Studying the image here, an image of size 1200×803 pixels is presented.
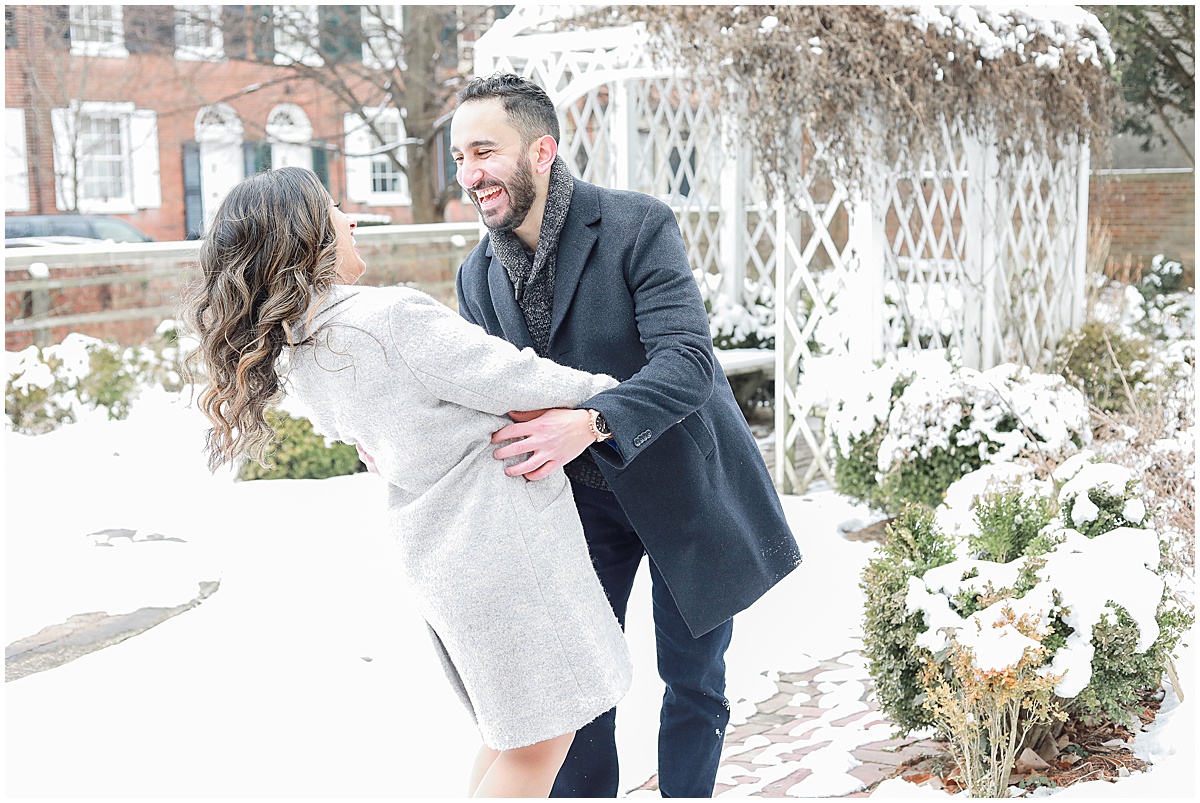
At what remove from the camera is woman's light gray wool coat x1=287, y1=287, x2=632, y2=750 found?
180 centimetres

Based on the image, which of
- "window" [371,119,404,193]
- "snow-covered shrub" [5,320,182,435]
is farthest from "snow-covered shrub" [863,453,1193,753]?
"window" [371,119,404,193]

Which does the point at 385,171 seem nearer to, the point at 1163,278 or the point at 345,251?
the point at 1163,278

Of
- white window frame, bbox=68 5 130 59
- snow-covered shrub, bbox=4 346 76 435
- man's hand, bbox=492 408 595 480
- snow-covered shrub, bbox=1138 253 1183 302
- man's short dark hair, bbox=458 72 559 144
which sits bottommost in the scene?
snow-covered shrub, bbox=4 346 76 435

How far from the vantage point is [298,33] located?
14.7m

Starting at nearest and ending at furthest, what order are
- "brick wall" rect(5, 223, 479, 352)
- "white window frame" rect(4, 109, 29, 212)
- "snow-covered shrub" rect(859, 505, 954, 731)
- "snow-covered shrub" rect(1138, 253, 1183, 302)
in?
"snow-covered shrub" rect(859, 505, 954, 731) < "brick wall" rect(5, 223, 479, 352) < "snow-covered shrub" rect(1138, 253, 1183, 302) < "white window frame" rect(4, 109, 29, 212)

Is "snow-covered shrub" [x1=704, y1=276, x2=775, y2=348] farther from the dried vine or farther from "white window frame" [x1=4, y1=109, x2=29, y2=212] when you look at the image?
"white window frame" [x1=4, y1=109, x2=29, y2=212]

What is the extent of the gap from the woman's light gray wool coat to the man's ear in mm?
429

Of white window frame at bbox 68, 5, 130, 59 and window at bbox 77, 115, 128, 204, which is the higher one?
white window frame at bbox 68, 5, 130, 59

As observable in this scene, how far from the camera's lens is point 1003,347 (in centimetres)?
654

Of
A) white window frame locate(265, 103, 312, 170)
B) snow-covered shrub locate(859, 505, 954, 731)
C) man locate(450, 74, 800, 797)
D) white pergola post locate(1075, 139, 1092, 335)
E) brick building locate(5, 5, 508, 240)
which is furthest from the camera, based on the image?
white window frame locate(265, 103, 312, 170)

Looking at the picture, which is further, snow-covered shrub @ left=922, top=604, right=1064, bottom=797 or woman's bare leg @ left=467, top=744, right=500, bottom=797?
snow-covered shrub @ left=922, top=604, right=1064, bottom=797

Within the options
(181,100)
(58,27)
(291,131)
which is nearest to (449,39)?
(291,131)

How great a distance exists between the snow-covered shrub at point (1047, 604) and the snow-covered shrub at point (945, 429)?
1.71 meters

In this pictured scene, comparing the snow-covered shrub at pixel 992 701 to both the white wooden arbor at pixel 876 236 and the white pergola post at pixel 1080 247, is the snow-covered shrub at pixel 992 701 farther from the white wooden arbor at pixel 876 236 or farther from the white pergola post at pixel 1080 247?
the white pergola post at pixel 1080 247
